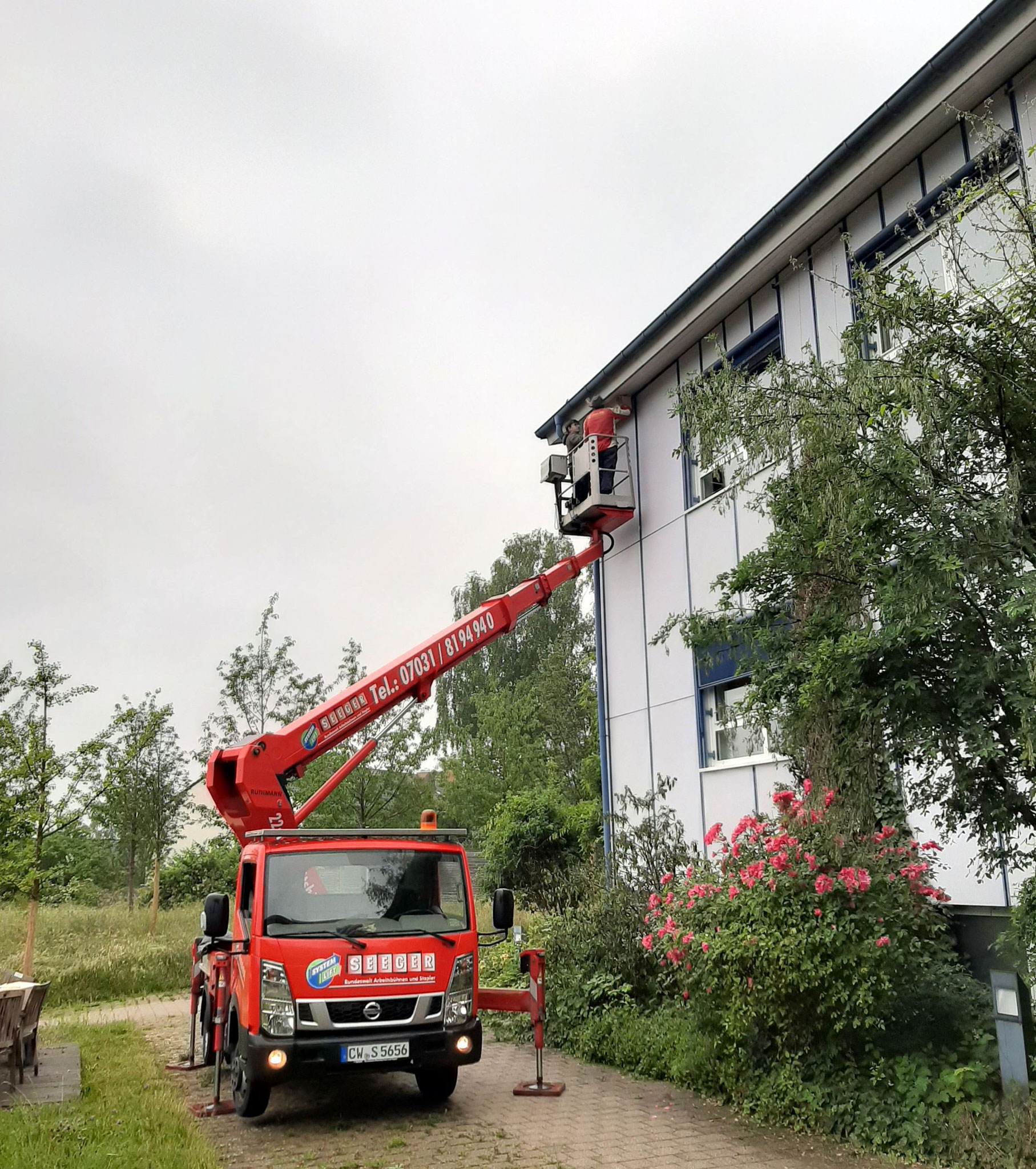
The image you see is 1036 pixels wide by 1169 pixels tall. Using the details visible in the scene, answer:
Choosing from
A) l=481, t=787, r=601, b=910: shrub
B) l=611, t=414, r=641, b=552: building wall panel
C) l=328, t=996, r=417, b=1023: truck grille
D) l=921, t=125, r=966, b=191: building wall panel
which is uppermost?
l=921, t=125, r=966, b=191: building wall panel

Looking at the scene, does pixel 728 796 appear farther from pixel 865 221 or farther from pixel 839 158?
pixel 839 158

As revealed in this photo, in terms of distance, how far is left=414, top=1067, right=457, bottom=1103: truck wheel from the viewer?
8094 mm

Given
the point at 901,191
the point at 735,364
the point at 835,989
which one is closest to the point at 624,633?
the point at 735,364

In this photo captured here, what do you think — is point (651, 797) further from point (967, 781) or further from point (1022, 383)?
point (1022, 383)

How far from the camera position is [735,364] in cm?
1266

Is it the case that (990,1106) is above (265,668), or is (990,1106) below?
below

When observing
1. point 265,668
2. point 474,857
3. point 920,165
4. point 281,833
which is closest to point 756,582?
point 281,833

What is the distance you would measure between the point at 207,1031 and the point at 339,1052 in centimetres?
298

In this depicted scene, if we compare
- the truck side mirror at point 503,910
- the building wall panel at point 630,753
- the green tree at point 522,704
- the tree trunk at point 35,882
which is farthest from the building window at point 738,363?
the tree trunk at point 35,882

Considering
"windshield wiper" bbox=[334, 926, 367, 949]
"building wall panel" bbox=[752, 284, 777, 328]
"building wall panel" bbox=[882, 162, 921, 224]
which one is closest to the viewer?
"windshield wiper" bbox=[334, 926, 367, 949]

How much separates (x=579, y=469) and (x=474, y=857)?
47.1ft

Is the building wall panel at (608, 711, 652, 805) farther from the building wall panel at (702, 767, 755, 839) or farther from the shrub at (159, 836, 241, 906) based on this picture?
the shrub at (159, 836, 241, 906)

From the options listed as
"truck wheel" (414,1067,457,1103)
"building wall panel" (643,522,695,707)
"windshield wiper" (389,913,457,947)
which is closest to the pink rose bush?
"windshield wiper" (389,913,457,947)

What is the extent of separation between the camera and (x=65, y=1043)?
10914mm
